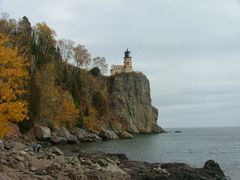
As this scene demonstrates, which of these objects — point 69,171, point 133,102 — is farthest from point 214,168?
point 133,102

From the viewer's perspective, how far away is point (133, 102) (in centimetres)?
15112

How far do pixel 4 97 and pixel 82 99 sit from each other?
92.8 meters

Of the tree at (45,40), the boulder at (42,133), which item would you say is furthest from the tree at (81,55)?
the boulder at (42,133)

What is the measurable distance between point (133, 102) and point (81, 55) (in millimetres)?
31652

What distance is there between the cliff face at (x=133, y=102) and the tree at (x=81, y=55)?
19.2 metres

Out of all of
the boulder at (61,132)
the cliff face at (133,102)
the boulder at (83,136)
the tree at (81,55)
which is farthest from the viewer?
the cliff face at (133,102)

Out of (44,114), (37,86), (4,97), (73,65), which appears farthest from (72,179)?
(73,65)

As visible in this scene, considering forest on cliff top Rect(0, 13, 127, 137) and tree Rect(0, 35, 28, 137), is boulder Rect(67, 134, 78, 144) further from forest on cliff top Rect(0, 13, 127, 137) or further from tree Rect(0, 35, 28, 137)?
tree Rect(0, 35, 28, 137)

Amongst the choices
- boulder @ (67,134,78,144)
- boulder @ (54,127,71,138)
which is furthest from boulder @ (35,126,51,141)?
boulder @ (54,127,71,138)

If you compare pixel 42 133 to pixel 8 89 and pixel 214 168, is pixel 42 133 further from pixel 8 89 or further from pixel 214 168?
pixel 8 89

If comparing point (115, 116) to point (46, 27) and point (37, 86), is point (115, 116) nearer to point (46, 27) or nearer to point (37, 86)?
point (46, 27)

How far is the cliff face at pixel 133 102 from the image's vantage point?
471ft

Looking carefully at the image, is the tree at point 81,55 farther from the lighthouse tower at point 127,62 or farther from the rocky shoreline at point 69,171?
the rocky shoreline at point 69,171

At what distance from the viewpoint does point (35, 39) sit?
111m
